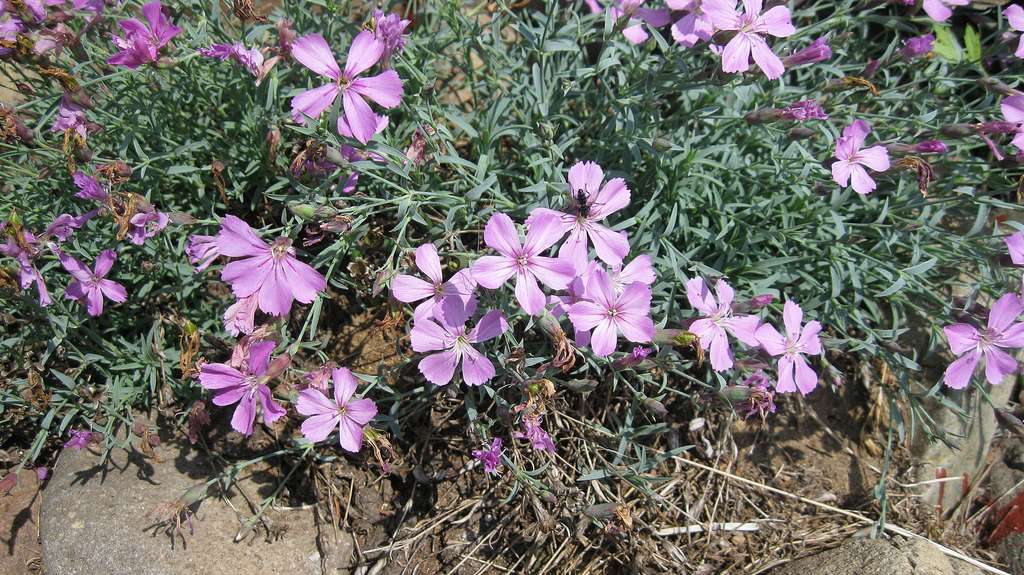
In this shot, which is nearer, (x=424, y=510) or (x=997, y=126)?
(x=997, y=126)

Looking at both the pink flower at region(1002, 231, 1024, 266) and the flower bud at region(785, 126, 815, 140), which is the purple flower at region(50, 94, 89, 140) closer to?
the flower bud at region(785, 126, 815, 140)

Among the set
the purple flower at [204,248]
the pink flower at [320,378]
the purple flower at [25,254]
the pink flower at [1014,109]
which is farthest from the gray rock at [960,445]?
the purple flower at [25,254]

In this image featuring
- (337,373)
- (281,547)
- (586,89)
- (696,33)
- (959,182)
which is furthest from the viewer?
(586,89)

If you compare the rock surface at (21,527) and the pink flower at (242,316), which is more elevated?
the pink flower at (242,316)

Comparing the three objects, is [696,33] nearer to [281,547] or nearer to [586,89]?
[586,89]

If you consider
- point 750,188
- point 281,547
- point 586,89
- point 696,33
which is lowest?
point 281,547

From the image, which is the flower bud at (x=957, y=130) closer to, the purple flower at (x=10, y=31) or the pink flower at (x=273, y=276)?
the pink flower at (x=273, y=276)

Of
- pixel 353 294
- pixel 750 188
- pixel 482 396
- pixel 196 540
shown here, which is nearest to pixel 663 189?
pixel 750 188
